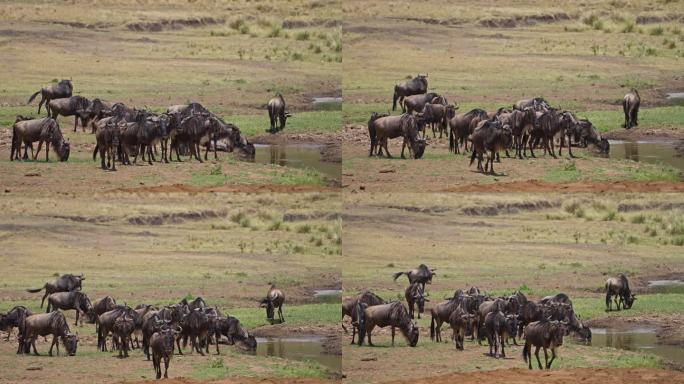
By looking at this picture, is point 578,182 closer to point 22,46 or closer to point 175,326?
point 175,326

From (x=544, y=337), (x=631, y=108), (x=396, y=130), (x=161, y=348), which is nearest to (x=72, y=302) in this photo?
(x=161, y=348)

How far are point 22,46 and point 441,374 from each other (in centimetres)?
823

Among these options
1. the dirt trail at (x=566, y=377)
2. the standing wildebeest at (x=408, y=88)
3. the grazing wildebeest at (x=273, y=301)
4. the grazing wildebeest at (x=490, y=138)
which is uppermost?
the standing wildebeest at (x=408, y=88)

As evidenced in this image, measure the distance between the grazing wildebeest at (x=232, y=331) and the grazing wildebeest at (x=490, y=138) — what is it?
4.24m

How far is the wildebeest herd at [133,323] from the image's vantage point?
23047 mm

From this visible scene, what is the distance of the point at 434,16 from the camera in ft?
84.6

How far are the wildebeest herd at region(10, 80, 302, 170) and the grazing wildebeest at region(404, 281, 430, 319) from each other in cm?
318

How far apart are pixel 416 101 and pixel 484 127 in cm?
152

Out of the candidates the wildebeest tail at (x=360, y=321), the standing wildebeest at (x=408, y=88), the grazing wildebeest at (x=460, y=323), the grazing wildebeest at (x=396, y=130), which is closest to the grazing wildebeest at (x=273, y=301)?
the wildebeest tail at (x=360, y=321)

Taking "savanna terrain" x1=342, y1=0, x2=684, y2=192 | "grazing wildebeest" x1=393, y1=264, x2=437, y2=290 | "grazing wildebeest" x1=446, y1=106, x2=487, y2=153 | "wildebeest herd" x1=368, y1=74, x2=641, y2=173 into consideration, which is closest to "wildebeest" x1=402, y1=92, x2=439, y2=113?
"wildebeest herd" x1=368, y1=74, x2=641, y2=173

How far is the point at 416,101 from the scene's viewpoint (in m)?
24.3

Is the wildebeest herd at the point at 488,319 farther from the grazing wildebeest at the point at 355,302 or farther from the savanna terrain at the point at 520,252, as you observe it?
the savanna terrain at the point at 520,252

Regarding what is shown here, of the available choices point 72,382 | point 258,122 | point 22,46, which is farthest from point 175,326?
point 22,46

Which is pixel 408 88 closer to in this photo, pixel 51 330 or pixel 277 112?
pixel 277 112
